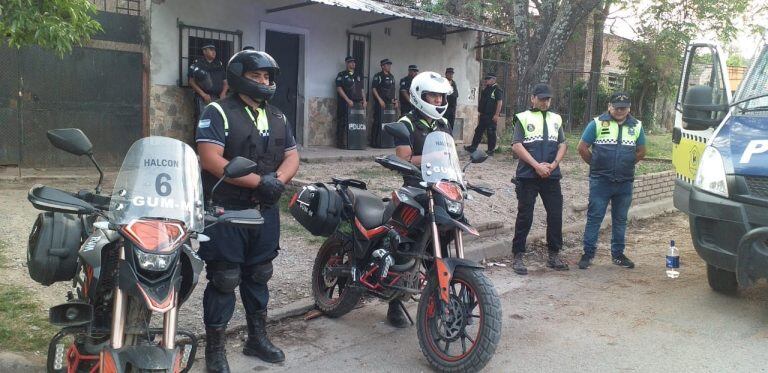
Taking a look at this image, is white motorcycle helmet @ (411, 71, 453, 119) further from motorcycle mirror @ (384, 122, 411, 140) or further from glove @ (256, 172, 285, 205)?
glove @ (256, 172, 285, 205)

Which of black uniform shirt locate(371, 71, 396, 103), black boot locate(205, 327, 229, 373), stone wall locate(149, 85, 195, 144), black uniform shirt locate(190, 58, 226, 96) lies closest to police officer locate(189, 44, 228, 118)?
black uniform shirt locate(190, 58, 226, 96)

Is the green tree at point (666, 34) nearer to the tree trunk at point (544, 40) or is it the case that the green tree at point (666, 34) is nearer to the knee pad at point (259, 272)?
the tree trunk at point (544, 40)

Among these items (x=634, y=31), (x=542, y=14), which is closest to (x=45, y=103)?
(x=542, y=14)

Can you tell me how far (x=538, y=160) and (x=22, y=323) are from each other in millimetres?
4473

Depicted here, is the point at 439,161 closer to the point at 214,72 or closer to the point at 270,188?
the point at 270,188

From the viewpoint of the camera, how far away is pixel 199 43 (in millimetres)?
11086

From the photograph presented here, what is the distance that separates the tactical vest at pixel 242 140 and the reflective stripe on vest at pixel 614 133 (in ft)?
12.3

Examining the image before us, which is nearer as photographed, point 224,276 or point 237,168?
point 237,168

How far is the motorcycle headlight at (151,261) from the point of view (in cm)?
277

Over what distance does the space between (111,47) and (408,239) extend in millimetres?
7052

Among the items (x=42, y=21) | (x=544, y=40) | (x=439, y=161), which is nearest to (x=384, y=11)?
(x=544, y=40)

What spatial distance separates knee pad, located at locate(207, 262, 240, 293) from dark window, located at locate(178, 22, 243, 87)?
739 centimetres

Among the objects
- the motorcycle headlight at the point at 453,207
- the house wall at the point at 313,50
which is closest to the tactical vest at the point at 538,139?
the motorcycle headlight at the point at 453,207

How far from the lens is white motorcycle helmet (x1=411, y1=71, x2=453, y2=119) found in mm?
4895
